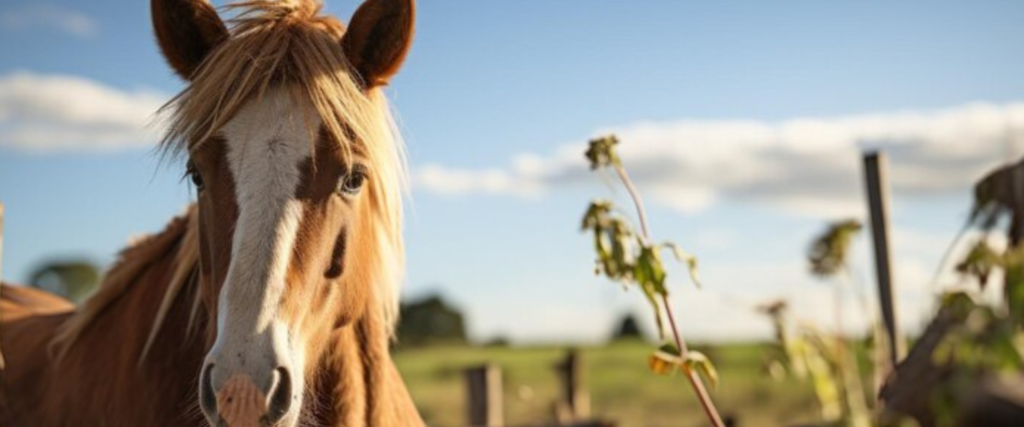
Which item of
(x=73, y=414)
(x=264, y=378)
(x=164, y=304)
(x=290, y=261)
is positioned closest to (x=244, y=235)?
(x=290, y=261)

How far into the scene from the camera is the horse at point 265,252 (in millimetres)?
2420

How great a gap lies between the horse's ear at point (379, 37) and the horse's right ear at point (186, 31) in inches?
17.4

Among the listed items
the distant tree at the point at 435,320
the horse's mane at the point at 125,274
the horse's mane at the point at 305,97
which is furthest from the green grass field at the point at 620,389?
the distant tree at the point at 435,320

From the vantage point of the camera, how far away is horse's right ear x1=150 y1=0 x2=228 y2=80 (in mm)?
3094

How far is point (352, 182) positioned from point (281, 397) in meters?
0.70

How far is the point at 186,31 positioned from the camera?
3.14m

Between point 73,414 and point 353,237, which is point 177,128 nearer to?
point 353,237

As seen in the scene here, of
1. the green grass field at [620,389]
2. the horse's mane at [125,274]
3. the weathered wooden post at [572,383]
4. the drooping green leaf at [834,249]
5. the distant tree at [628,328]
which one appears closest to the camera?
the drooping green leaf at [834,249]

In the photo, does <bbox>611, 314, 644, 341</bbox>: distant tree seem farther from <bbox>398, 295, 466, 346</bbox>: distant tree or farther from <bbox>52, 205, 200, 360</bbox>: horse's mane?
<bbox>52, 205, 200, 360</bbox>: horse's mane

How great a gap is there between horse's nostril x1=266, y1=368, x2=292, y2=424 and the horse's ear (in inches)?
43.1

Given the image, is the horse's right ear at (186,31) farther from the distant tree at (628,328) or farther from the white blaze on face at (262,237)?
the distant tree at (628,328)

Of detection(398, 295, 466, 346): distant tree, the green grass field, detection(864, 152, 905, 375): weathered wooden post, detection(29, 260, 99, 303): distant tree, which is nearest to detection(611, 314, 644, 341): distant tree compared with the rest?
the green grass field

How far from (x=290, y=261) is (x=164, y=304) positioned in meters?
0.90

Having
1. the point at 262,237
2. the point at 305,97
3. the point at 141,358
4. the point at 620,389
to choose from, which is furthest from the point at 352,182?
the point at 620,389
